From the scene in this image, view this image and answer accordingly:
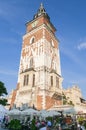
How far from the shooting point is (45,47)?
37.3 meters

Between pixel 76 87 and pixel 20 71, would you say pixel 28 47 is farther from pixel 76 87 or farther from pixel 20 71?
pixel 76 87

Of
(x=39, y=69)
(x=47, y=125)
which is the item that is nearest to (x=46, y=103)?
(x=39, y=69)

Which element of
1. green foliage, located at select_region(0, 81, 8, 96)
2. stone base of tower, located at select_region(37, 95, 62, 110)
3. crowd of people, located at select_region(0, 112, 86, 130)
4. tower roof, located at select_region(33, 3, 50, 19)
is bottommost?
crowd of people, located at select_region(0, 112, 86, 130)

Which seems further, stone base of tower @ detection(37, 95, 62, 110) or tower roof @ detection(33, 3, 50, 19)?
tower roof @ detection(33, 3, 50, 19)

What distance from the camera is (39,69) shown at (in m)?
35.0

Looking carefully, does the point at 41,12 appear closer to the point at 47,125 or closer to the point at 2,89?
the point at 2,89

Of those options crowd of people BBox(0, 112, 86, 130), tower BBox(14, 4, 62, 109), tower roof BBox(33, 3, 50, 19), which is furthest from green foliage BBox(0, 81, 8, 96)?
tower roof BBox(33, 3, 50, 19)

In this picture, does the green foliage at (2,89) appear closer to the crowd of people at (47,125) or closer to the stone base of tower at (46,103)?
the crowd of people at (47,125)

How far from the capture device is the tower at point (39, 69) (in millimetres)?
32125

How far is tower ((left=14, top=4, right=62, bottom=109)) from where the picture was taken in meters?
32.1

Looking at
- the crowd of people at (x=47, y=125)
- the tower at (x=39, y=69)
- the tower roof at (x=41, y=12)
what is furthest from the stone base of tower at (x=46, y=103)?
the tower roof at (x=41, y=12)

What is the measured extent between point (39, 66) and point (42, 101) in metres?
7.98

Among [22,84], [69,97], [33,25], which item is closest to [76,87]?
[69,97]

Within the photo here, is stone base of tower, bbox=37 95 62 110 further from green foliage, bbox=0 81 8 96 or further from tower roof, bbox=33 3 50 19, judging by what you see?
tower roof, bbox=33 3 50 19
